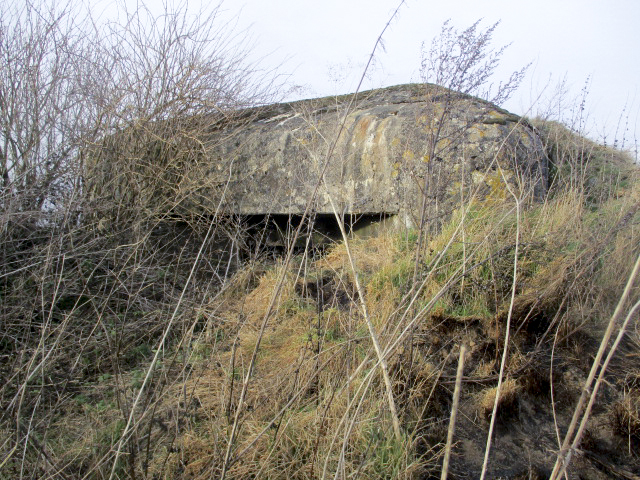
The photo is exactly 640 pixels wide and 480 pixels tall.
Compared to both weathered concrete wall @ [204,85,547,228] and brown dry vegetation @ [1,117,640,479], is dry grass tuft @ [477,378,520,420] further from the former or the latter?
weathered concrete wall @ [204,85,547,228]

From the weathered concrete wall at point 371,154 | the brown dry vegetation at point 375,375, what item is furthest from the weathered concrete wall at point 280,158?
the brown dry vegetation at point 375,375

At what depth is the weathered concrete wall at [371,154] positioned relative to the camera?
3682mm

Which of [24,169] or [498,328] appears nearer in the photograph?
[498,328]

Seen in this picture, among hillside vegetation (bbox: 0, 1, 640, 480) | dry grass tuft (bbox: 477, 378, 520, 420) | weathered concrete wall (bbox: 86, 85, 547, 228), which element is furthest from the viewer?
weathered concrete wall (bbox: 86, 85, 547, 228)

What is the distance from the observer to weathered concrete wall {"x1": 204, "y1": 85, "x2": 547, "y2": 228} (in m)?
3.68

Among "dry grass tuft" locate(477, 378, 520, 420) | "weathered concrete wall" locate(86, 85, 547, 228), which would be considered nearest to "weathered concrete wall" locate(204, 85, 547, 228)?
"weathered concrete wall" locate(86, 85, 547, 228)

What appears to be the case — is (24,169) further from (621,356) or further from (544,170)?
(621,356)

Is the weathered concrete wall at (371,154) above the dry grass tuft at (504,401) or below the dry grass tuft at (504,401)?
above

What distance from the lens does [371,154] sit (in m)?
4.40

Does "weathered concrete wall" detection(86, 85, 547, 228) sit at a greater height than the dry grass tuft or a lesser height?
greater

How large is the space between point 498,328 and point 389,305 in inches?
24.1

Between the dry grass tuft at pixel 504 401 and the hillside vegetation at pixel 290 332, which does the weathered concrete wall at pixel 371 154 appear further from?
the dry grass tuft at pixel 504 401

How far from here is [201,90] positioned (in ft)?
16.7

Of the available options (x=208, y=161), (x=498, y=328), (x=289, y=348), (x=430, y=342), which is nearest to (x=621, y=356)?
(x=498, y=328)
